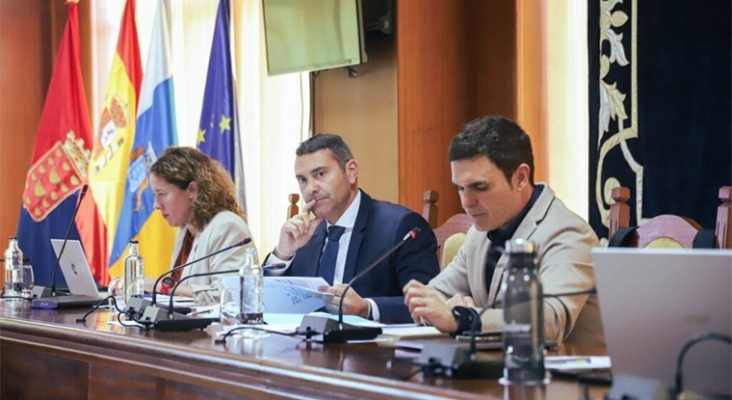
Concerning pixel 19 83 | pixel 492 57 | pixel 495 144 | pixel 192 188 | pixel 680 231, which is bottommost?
pixel 680 231

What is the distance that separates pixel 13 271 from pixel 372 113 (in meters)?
1.70

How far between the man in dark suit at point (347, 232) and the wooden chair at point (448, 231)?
0.05 metres

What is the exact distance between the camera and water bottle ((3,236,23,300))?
12.3 ft

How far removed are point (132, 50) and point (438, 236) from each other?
3.13m

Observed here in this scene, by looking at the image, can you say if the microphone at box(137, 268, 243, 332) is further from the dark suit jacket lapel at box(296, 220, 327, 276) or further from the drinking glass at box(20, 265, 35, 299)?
the drinking glass at box(20, 265, 35, 299)

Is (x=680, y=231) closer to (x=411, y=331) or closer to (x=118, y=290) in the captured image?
(x=411, y=331)

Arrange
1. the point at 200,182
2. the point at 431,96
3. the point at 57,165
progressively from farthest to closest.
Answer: the point at 57,165
the point at 431,96
the point at 200,182

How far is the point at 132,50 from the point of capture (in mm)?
5984

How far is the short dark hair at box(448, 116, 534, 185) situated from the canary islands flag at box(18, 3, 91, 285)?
13.7 ft

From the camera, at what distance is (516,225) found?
2473mm

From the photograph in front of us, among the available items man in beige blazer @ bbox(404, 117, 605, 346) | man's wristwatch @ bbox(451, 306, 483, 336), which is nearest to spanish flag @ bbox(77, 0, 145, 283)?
man in beige blazer @ bbox(404, 117, 605, 346)

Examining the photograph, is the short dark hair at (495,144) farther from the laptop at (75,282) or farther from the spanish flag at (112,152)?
the spanish flag at (112,152)

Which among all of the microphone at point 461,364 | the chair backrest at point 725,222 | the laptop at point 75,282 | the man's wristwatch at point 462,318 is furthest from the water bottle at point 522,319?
the laptop at point 75,282

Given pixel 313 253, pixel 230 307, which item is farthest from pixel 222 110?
pixel 230 307
